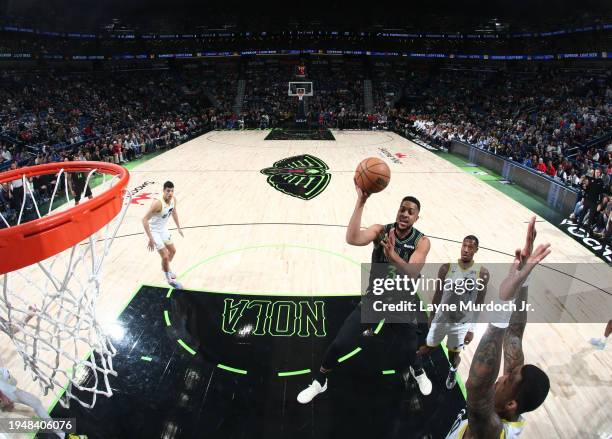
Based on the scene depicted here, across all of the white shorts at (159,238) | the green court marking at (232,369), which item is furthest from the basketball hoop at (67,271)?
the white shorts at (159,238)

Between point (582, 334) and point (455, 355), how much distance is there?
239 cm

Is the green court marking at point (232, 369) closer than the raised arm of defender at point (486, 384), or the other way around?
the raised arm of defender at point (486, 384)

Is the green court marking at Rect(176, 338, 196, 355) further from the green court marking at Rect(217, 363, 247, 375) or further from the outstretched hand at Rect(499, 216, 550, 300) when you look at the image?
the outstretched hand at Rect(499, 216, 550, 300)

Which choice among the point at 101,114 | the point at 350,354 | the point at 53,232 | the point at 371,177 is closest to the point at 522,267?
the point at 371,177

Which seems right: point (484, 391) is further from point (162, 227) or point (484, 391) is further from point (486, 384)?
point (162, 227)

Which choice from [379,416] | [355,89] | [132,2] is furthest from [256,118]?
[379,416]

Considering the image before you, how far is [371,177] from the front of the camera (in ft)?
11.4

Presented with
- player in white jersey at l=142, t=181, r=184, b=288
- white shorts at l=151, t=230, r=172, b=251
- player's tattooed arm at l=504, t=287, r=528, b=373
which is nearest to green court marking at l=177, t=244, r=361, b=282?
player in white jersey at l=142, t=181, r=184, b=288

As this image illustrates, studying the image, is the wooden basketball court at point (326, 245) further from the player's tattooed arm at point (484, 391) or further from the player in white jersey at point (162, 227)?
the player's tattooed arm at point (484, 391)

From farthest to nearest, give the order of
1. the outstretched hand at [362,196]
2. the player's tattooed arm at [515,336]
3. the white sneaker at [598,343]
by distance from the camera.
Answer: the white sneaker at [598,343]
the outstretched hand at [362,196]
the player's tattooed arm at [515,336]

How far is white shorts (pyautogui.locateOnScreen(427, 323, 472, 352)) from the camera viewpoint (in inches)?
160

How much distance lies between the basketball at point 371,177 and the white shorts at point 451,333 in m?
1.73

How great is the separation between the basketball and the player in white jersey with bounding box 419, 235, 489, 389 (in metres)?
1.11

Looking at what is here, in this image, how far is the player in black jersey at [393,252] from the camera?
11.2 feet
